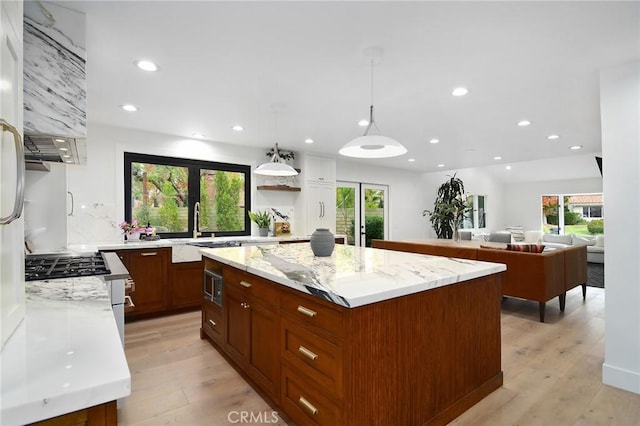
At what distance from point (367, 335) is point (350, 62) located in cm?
188

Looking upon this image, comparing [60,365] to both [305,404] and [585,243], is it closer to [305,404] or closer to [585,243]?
[305,404]

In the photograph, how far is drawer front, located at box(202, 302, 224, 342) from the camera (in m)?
2.75

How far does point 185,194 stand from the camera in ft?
15.6

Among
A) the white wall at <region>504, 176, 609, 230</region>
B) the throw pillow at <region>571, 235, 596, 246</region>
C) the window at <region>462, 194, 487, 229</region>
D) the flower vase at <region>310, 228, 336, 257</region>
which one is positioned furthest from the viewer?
the window at <region>462, 194, 487, 229</region>

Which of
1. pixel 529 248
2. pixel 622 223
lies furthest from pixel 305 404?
pixel 529 248

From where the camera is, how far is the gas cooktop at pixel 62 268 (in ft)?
5.49

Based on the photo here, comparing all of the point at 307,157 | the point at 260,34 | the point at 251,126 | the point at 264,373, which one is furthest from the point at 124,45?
the point at 307,157

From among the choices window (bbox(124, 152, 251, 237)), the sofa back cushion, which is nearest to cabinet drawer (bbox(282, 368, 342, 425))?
window (bbox(124, 152, 251, 237))

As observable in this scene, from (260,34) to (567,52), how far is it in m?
2.11

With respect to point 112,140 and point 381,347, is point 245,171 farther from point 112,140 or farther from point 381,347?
point 381,347

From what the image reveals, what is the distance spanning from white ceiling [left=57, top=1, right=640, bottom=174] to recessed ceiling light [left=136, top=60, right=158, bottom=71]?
61mm

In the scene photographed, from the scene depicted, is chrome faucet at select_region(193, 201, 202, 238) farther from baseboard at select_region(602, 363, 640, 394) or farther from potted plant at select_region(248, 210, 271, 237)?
baseboard at select_region(602, 363, 640, 394)

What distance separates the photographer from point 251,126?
4051mm

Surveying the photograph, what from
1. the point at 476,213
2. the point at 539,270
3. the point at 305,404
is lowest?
the point at 305,404
